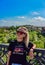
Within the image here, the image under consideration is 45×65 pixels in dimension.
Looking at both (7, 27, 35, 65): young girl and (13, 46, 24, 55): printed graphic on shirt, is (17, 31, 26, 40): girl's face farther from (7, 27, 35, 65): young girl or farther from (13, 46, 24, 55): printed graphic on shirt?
(13, 46, 24, 55): printed graphic on shirt

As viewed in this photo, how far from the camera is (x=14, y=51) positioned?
2.98 metres

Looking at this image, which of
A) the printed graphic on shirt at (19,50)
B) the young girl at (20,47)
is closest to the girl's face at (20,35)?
the young girl at (20,47)

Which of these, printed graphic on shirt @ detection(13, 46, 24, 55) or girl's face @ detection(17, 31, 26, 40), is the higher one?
girl's face @ detection(17, 31, 26, 40)

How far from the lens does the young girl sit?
9.70 ft

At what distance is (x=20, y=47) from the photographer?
2973 millimetres

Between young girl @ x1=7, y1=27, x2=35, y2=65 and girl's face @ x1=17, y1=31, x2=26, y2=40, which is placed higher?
girl's face @ x1=17, y1=31, x2=26, y2=40

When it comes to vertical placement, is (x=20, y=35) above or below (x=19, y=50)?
above

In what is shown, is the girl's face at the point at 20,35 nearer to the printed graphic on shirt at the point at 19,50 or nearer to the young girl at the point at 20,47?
the young girl at the point at 20,47

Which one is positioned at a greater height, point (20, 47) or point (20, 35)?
point (20, 35)

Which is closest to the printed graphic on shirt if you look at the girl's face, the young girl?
the young girl

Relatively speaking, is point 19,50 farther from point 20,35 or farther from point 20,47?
point 20,35

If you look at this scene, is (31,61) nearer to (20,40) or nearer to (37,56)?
(37,56)

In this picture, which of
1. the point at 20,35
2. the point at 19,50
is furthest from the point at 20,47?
the point at 20,35

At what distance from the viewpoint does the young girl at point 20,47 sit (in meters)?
2.96
